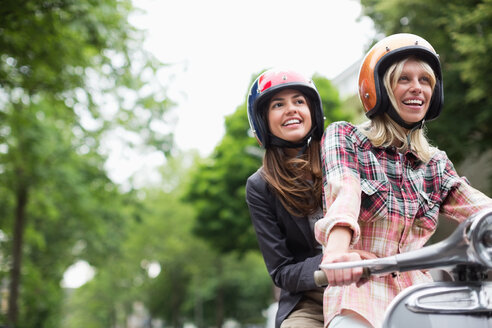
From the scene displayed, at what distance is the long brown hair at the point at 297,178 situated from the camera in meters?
2.93

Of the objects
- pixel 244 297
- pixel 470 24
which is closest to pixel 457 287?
pixel 470 24

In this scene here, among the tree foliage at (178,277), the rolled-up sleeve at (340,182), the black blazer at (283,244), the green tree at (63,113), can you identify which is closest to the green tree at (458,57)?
the green tree at (63,113)

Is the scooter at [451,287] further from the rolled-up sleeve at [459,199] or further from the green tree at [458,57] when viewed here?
the green tree at [458,57]

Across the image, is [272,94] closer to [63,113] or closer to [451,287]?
[451,287]

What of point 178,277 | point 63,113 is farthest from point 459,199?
point 178,277

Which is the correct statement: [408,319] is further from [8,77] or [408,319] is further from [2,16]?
[8,77]

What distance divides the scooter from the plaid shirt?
322 millimetres

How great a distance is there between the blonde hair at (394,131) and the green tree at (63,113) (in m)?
5.17

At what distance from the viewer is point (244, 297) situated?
4462 cm

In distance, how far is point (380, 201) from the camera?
7.27ft

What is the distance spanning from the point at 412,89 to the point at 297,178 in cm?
87

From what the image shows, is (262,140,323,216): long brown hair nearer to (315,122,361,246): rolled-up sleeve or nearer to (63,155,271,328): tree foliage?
(315,122,361,246): rolled-up sleeve

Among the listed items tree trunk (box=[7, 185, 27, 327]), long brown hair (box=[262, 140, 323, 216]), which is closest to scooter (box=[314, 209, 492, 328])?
long brown hair (box=[262, 140, 323, 216])

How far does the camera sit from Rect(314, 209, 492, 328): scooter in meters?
1.64
